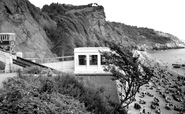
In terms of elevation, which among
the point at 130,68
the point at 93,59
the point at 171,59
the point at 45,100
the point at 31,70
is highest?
the point at 93,59

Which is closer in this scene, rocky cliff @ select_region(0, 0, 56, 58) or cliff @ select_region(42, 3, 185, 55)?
rocky cliff @ select_region(0, 0, 56, 58)

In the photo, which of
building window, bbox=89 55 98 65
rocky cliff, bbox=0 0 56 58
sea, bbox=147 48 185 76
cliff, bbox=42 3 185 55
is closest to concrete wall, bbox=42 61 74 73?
building window, bbox=89 55 98 65

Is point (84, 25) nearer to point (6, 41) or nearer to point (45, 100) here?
point (6, 41)

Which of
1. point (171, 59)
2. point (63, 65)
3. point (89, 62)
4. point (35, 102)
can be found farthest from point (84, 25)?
point (35, 102)

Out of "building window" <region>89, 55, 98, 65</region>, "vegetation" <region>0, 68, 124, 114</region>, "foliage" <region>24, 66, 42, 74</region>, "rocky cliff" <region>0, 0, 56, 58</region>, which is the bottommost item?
"vegetation" <region>0, 68, 124, 114</region>

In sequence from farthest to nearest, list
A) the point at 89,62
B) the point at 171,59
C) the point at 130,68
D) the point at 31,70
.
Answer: the point at 171,59
the point at 89,62
the point at 31,70
the point at 130,68

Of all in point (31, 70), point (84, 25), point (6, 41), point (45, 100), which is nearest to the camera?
point (45, 100)

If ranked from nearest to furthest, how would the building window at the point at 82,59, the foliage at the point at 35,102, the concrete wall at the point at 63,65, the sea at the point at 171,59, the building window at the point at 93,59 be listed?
the foliage at the point at 35,102
the building window at the point at 93,59
the building window at the point at 82,59
the concrete wall at the point at 63,65
the sea at the point at 171,59

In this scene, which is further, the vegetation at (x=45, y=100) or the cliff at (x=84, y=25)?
the cliff at (x=84, y=25)

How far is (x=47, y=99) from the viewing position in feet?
18.5

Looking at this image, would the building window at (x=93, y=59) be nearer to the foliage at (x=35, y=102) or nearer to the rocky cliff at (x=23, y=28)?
the foliage at (x=35, y=102)

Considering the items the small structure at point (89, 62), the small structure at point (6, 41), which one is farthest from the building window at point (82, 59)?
the small structure at point (6, 41)

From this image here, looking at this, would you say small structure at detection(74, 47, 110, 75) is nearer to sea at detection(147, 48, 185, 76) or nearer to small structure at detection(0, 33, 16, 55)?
small structure at detection(0, 33, 16, 55)

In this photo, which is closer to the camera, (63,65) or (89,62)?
(89,62)
